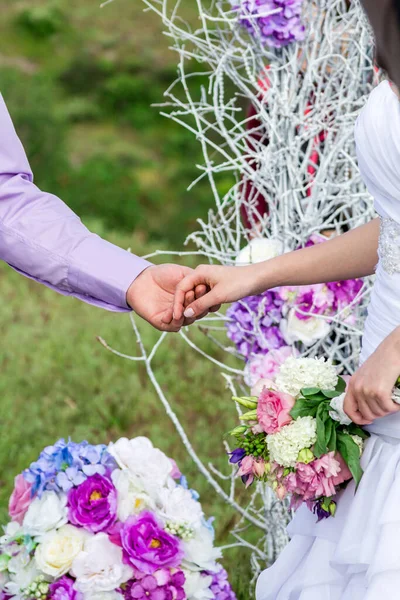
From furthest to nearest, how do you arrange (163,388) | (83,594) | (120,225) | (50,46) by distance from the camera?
(50,46) → (120,225) → (163,388) → (83,594)

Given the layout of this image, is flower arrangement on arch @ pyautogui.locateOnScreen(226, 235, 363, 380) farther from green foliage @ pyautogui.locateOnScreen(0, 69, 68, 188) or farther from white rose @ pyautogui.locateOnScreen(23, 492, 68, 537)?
green foliage @ pyautogui.locateOnScreen(0, 69, 68, 188)

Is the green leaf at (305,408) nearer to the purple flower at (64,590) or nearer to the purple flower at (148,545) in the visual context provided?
the purple flower at (148,545)

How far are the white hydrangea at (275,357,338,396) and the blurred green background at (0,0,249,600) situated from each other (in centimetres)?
138

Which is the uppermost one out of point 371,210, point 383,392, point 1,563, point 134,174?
point 383,392

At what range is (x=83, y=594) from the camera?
7.30ft

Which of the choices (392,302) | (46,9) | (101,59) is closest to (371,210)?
(392,302)

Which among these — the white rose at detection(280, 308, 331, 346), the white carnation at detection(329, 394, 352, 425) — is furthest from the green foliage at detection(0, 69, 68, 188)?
the white carnation at detection(329, 394, 352, 425)

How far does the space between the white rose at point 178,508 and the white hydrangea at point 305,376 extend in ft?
2.38

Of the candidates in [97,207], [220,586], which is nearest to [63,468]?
[220,586]

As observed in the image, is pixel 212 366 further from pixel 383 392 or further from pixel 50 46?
pixel 50 46

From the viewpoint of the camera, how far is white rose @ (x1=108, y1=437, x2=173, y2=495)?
235 centimetres

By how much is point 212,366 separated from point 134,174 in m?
3.39

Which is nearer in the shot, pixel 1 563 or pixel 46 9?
pixel 1 563

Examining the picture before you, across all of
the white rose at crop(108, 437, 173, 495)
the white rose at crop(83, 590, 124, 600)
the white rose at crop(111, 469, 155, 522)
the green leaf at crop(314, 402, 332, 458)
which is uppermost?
the green leaf at crop(314, 402, 332, 458)
